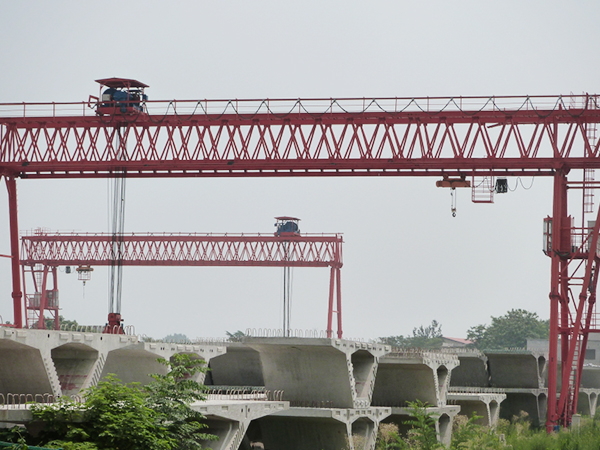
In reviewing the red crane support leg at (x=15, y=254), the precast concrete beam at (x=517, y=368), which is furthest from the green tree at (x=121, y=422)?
the precast concrete beam at (x=517, y=368)

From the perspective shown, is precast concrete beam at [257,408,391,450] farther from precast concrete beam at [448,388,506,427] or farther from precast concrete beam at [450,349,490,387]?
precast concrete beam at [450,349,490,387]

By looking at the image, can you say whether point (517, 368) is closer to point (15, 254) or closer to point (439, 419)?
point (439, 419)

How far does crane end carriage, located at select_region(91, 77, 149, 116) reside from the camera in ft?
170

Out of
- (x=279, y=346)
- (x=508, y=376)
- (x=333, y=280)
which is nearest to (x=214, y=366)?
(x=333, y=280)

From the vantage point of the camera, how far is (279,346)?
155 feet

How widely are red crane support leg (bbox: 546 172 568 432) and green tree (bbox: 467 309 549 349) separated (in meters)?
112

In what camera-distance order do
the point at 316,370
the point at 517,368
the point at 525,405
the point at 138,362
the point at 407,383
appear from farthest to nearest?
1. the point at 525,405
2. the point at 517,368
3. the point at 407,383
4. the point at 316,370
5. the point at 138,362

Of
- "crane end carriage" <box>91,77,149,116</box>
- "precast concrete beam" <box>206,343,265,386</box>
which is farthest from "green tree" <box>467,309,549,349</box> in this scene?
"crane end carriage" <box>91,77,149,116</box>

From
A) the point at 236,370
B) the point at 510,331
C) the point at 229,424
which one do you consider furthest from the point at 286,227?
the point at 510,331

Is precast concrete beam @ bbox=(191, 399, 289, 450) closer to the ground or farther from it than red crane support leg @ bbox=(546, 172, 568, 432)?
closer to the ground

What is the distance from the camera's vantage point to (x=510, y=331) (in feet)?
534

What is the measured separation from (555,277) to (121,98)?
92.8 feet

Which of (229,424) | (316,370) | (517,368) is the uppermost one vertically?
(316,370)

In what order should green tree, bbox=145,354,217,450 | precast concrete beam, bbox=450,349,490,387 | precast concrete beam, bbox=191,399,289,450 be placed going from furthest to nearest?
1. precast concrete beam, bbox=450,349,490,387
2. precast concrete beam, bbox=191,399,289,450
3. green tree, bbox=145,354,217,450
